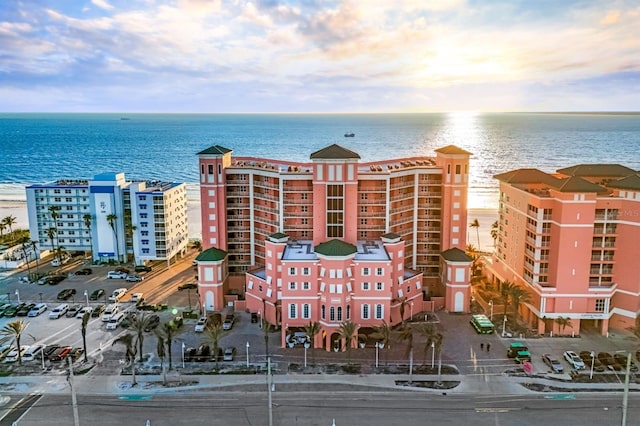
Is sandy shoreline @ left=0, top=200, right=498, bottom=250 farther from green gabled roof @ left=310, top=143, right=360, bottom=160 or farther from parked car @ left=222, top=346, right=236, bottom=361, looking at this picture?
parked car @ left=222, top=346, right=236, bottom=361

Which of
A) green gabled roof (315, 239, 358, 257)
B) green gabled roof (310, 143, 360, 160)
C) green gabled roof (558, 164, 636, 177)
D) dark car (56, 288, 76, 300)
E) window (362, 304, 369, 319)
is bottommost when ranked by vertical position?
dark car (56, 288, 76, 300)

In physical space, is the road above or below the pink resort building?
below

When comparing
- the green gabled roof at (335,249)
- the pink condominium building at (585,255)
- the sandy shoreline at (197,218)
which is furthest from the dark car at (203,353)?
the sandy shoreline at (197,218)

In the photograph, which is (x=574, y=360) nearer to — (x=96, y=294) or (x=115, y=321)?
(x=115, y=321)

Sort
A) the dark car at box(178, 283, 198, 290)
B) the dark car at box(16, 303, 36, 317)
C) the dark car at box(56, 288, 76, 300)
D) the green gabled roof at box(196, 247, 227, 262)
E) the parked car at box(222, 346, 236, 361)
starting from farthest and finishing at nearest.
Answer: the dark car at box(178, 283, 198, 290)
the dark car at box(56, 288, 76, 300)
the green gabled roof at box(196, 247, 227, 262)
the dark car at box(16, 303, 36, 317)
the parked car at box(222, 346, 236, 361)

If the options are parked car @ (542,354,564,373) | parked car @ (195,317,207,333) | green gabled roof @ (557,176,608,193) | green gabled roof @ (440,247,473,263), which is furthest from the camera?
green gabled roof @ (440,247,473,263)

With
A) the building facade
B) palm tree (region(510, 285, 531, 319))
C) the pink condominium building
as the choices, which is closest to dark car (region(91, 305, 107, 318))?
the building facade

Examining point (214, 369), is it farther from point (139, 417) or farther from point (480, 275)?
point (480, 275)

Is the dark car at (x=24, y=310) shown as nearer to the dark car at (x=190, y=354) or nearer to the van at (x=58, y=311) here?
the van at (x=58, y=311)
